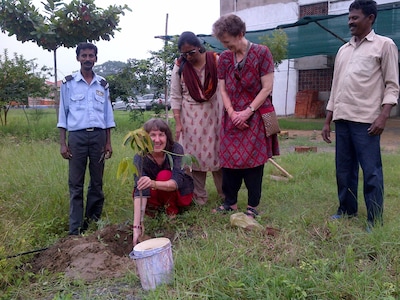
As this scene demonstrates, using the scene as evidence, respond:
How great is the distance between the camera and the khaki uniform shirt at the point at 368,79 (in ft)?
9.67

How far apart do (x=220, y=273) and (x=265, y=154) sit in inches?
49.3

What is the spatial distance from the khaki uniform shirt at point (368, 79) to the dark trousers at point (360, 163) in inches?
4.5

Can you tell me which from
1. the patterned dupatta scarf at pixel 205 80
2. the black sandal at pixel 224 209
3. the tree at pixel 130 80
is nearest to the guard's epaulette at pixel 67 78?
the patterned dupatta scarf at pixel 205 80

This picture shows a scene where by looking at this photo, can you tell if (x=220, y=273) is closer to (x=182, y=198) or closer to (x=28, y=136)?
(x=182, y=198)

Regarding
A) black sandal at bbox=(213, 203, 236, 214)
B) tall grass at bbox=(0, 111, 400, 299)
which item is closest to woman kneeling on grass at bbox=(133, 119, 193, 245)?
tall grass at bbox=(0, 111, 400, 299)

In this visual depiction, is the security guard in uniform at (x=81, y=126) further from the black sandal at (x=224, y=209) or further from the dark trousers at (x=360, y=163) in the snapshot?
the dark trousers at (x=360, y=163)

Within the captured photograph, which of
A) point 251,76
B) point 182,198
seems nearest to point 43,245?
point 182,198

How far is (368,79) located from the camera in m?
3.02

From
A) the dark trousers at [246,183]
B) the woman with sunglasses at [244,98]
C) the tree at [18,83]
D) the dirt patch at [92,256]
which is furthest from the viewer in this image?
the tree at [18,83]

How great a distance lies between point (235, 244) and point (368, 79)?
1527mm

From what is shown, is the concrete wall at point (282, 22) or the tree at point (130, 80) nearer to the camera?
the tree at point (130, 80)

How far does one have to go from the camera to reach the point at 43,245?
10.6ft

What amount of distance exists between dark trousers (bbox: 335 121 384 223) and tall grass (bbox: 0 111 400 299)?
19 cm

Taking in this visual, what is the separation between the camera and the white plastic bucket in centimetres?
223
